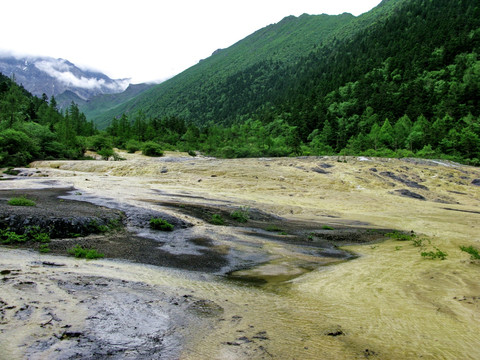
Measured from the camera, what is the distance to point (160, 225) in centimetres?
1223

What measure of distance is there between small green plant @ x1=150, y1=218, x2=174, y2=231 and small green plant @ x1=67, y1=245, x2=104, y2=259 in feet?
12.4

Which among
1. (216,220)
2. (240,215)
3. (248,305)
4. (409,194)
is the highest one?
(248,305)

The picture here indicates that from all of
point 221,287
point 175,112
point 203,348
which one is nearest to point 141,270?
point 221,287

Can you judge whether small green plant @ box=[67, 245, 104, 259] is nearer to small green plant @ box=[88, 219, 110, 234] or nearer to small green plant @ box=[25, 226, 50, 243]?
small green plant @ box=[25, 226, 50, 243]

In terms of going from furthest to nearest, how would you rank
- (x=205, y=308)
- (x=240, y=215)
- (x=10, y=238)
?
(x=240, y=215) < (x=10, y=238) < (x=205, y=308)

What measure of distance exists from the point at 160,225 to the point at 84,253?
160 inches

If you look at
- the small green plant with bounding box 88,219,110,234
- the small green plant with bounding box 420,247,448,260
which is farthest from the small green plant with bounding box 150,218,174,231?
the small green plant with bounding box 420,247,448,260

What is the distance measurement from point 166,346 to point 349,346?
2.85m

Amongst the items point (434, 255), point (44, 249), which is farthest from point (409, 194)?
point (44, 249)

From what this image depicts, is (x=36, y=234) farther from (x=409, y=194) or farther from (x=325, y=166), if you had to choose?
(x=325, y=166)

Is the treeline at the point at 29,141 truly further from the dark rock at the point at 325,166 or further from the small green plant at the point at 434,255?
the small green plant at the point at 434,255

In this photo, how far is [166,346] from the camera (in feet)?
14.4

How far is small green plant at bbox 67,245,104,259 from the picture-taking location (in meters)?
8.18

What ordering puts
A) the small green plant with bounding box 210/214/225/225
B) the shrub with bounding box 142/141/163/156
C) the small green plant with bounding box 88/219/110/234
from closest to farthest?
the small green plant with bounding box 88/219/110/234 → the small green plant with bounding box 210/214/225/225 → the shrub with bounding box 142/141/163/156
